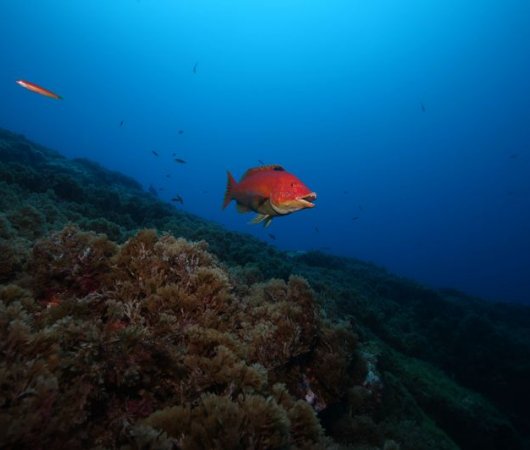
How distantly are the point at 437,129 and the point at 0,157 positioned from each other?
211813 millimetres

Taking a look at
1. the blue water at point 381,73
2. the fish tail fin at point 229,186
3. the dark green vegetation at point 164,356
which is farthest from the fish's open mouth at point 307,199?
the blue water at point 381,73

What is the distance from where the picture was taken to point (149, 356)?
1934 millimetres

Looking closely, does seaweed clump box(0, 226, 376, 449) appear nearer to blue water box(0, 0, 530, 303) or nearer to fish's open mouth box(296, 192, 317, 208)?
fish's open mouth box(296, 192, 317, 208)

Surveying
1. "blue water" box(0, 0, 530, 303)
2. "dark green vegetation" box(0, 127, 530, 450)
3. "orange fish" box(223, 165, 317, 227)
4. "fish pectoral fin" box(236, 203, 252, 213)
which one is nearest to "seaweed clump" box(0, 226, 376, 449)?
"dark green vegetation" box(0, 127, 530, 450)

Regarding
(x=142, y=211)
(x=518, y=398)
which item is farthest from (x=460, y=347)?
(x=142, y=211)

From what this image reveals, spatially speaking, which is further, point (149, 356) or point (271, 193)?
point (271, 193)

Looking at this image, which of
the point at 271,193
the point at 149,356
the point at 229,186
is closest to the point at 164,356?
the point at 149,356

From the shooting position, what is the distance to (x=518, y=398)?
36.7 ft

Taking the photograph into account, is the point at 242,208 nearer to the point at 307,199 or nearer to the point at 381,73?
the point at 307,199

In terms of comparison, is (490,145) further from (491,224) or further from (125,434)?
(125,434)

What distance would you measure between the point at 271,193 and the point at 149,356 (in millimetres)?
2245

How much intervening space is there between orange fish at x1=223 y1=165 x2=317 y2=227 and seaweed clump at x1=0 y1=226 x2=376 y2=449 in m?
1.03

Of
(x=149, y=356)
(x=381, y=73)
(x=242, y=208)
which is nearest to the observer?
(x=149, y=356)

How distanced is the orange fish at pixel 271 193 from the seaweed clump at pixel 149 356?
40.4 inches
